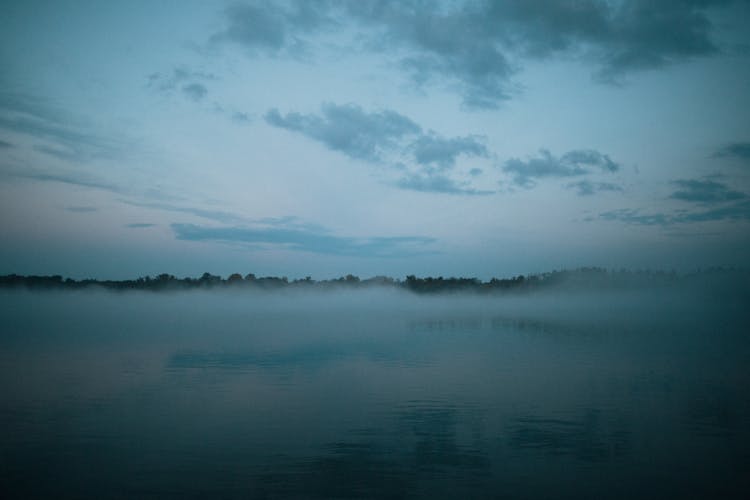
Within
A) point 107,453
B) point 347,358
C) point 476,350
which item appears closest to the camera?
point 107,453

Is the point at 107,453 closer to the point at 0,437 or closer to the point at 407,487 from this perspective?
the point at 0,437

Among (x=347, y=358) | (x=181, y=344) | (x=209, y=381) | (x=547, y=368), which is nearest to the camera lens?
(x=209, y=381)

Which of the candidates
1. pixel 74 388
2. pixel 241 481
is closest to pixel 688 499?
pixel 241 481

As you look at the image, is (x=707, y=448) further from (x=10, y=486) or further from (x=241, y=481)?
(x=10, y=486)

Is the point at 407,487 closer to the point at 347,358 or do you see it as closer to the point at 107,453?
the point at 107,453

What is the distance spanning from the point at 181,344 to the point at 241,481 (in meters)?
40.0

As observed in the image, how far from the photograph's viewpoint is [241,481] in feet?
49.4

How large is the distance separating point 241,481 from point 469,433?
30.2 ft

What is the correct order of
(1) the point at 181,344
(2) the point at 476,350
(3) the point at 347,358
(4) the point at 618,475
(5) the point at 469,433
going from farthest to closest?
(1) the point at 181,344, (2) the point at 476,350, (3) the point at 347,358, (5) the point at 469,433, (4) the point at 618,475

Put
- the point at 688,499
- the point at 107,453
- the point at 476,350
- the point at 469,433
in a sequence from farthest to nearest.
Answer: the point at 476,350
the point at 469,433
the point at 107,453
the point at 688,499

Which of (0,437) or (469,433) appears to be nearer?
(0,437)

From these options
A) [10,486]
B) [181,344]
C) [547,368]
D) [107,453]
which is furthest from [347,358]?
[10,486]

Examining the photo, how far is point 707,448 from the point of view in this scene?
18.2 metres

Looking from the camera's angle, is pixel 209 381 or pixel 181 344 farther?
pixel 181 344
